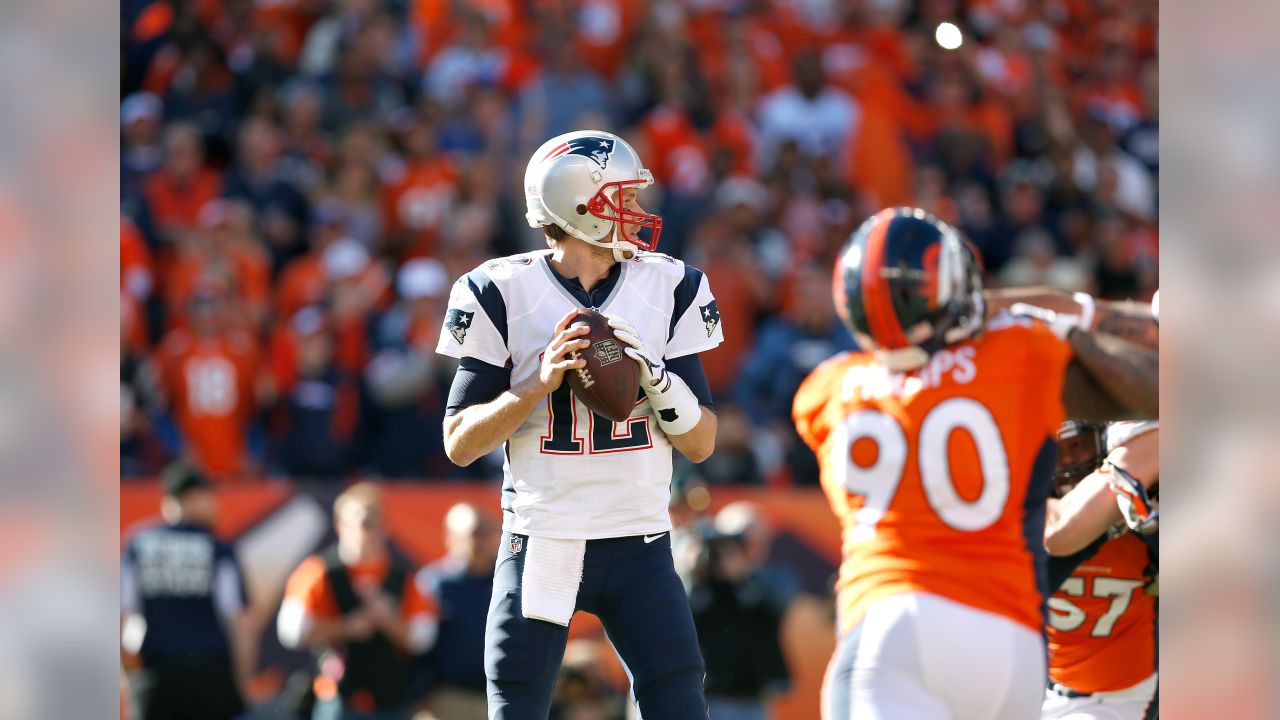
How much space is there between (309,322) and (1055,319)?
20.9ft

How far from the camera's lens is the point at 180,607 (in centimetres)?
799

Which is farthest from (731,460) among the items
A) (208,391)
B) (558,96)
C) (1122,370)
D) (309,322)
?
(1122,370)

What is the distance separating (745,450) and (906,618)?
17.5 feet

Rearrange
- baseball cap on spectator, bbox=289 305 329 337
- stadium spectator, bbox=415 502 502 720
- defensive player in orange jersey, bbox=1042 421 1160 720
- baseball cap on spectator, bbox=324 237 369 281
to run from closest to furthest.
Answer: defensive player in orange jersey, bbox=1042 421 1160 720
stadium spectator, bbox=415 502 502 720
baseball cap on spectator, bbox=289 305 329 337
baseball cap on spectator, bbox=324 237 369 281

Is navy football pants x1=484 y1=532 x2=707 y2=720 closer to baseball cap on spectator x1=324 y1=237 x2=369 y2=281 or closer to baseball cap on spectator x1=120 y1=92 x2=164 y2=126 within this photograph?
baseball cap on spectator x1=324 y1=237 x2=369 y2=281

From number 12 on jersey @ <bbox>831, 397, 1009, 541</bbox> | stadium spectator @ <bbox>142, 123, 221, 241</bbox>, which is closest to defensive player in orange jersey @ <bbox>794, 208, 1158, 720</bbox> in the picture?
number 12 on jersey @ <bbox>831, 397, 1009, 541</bbox>

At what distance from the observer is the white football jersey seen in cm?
376

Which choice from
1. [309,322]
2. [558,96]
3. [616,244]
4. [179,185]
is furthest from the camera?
[558,96]

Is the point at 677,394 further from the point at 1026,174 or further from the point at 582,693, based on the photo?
the point at 1026,174

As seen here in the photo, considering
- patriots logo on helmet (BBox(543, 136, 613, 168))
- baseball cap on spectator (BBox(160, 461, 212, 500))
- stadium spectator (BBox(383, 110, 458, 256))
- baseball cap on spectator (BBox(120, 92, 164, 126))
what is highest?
baseball cap on spectator (BBox(120, 92, 164, 126))

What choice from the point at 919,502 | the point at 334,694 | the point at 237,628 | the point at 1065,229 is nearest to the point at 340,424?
the point at 237,628

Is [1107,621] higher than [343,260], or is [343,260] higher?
[343,260]

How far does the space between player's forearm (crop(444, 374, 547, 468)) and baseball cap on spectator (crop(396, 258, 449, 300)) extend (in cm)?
564
